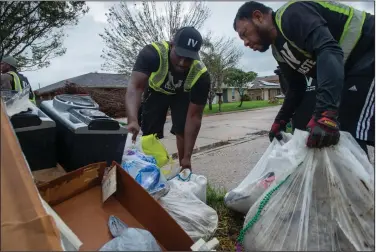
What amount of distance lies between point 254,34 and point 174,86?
1243 mm

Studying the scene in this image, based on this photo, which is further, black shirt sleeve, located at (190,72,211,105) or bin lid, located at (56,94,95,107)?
black shirt sleeve, located at (190,72,211,105)

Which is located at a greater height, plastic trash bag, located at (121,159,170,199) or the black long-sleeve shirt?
the black long-sleeve shirt

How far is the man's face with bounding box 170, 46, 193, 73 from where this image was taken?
2.37 m

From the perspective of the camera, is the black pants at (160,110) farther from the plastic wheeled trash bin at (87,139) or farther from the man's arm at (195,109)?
the plastic wheeled trash bin at (87,139)

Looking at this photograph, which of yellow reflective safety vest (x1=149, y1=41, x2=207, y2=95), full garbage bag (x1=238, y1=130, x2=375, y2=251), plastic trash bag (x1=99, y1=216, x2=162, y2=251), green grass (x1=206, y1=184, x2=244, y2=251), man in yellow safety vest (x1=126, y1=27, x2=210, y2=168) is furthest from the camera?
yellow reflective safety vest (x1=149, y1=41, x2=207, y2=95)

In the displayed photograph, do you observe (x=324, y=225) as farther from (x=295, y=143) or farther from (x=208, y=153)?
(x=208, y=153)

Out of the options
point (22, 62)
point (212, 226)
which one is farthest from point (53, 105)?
point (22, 62)

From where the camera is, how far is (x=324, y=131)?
1.20 meters

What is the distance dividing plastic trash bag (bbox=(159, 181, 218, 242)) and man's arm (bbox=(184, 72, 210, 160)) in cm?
82

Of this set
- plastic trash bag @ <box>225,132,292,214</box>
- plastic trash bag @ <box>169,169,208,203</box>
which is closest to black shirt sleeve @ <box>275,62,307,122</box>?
plastic trash bag @ <box>225,132,292,214</box>

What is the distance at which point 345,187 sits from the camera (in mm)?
1229

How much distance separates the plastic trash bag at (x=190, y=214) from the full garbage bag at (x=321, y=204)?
33 cm

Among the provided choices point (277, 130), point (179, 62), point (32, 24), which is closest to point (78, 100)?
point (179, 62)

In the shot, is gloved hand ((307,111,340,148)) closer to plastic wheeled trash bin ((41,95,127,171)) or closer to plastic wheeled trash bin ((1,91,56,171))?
plastic wheeled trash bin ((41,95,127,171))
